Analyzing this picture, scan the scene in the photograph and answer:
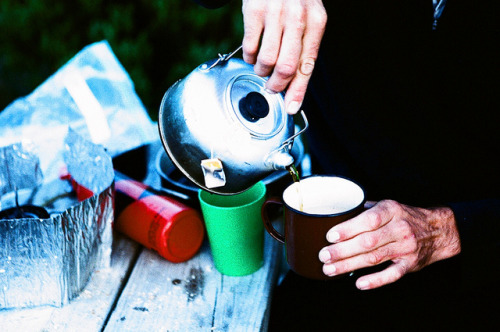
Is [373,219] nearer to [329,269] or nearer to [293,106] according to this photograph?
[329,269]

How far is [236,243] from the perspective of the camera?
1001 mm

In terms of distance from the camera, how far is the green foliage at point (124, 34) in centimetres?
240

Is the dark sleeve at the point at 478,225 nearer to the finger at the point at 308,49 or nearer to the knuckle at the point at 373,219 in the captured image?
the knuckle at the point at 373,219

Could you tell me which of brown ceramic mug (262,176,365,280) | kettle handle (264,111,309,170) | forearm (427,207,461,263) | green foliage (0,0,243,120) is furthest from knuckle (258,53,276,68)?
green foliage (0,0,243,120)

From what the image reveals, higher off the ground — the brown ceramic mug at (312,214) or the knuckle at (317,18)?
the knuckle at (317,18)

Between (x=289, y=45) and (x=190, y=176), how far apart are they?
0.26 meters

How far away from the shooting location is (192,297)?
98cm

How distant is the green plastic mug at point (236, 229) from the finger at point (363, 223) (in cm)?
19

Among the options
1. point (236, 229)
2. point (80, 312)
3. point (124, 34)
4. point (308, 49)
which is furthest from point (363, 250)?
point (124, 34)

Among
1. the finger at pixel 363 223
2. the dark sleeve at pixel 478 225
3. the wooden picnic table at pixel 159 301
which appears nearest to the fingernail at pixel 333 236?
the finger at pixel 363 223

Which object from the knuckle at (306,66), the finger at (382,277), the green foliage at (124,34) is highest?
the knuckle at (306,66)

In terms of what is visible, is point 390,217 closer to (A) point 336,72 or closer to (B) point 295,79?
(B) point 295,79

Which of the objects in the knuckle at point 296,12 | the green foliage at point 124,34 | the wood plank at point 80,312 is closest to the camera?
the knuckle at point 296,12

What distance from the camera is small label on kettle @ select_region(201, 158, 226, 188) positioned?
0.85m
